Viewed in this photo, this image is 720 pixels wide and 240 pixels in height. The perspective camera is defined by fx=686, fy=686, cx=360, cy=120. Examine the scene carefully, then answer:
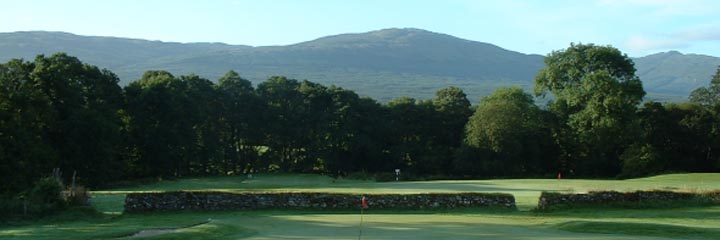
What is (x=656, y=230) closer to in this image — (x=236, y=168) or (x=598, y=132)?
(x=598, y=132)

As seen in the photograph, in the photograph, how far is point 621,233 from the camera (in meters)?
18.1

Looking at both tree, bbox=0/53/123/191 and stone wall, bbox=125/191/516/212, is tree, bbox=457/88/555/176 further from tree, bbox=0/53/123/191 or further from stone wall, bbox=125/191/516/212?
stone wall, bbox=125/191/516/212

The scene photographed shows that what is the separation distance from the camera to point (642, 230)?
18.6 meters

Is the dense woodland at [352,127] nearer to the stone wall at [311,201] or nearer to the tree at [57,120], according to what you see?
the tree at [57,120]

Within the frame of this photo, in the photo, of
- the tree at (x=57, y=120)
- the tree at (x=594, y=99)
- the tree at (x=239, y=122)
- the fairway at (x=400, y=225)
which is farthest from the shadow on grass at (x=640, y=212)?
the tree at (x=239, y=122)

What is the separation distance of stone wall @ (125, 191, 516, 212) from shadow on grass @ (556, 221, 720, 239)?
7.41 meters

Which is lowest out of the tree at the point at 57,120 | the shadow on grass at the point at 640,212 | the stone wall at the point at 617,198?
the shadow on grass at the point at 640,212

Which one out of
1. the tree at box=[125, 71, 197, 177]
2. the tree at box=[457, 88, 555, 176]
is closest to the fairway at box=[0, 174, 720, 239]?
the tree at box=[125, 71, 197, 177]

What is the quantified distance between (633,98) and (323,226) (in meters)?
50.7

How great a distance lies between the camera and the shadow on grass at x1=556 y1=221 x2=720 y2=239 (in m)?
17.9

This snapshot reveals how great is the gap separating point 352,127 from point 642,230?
2178 inches

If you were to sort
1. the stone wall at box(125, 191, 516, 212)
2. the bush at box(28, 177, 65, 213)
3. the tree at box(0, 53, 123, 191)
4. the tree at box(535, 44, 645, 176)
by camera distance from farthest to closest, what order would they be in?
the tree at box(535, 44, 645, 176), the tree at box(0, 53, 123, 191), the stone wall at box(125, 191, 516, 212), the bush at box(28, 177, 65, 213)

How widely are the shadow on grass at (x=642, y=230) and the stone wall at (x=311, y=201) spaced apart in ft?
24.3

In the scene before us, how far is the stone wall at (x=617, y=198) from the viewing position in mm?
26609
